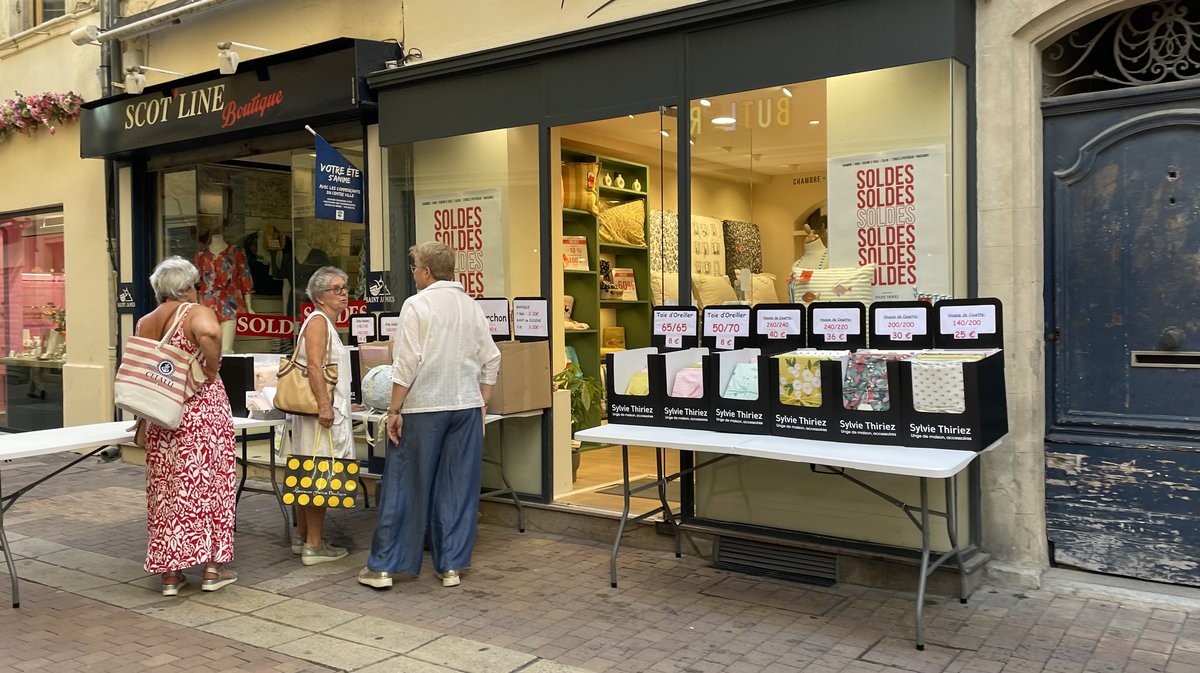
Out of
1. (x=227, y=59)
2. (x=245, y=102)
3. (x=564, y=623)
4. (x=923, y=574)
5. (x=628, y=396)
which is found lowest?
(x=564, y=623)

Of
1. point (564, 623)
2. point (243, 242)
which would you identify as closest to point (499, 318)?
point (564, 623)

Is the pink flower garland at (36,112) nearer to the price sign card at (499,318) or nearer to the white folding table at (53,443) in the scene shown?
the white folding table at (53,443)

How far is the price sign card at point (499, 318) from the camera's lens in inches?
286

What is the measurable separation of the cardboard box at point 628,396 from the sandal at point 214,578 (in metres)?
2.41

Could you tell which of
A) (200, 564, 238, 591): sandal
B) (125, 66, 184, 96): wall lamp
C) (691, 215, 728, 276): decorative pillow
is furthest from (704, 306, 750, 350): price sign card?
(125, 66, 184, 96): wall lamp

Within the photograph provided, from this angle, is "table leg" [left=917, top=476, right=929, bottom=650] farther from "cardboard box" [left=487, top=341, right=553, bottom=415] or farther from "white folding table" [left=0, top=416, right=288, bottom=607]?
"white folding table" [left=0, top=416, right=288, bottom=607]

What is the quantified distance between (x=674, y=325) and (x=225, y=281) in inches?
251

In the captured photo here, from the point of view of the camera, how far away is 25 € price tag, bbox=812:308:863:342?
548 centimetres

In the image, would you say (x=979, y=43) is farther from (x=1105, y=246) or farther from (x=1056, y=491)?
(x=1056, y=491)

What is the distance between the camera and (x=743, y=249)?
656 centimetres

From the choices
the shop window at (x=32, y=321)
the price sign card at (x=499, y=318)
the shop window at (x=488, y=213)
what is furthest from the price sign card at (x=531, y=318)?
the shop window at (x=32, y=321)

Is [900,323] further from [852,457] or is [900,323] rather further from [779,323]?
[852,457]

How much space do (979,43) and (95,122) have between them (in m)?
8.99

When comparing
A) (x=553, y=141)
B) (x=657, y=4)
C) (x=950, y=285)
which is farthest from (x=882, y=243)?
(x=553, y=141)
